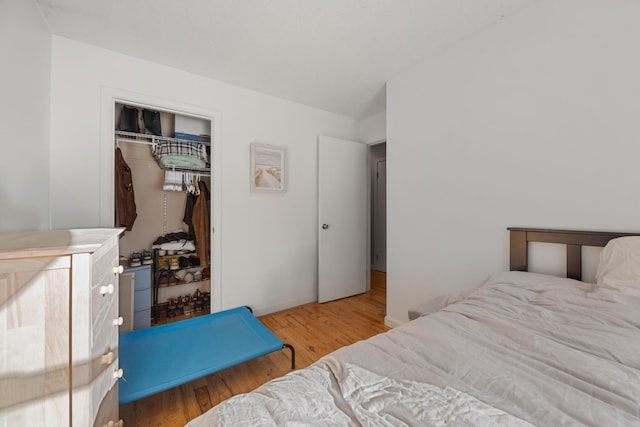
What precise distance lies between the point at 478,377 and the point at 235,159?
2427mm

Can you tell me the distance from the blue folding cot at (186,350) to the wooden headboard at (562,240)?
1650 mm

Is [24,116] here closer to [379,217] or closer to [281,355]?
[281,355]

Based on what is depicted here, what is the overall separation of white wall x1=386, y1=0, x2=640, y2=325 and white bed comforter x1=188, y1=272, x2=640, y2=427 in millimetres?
651

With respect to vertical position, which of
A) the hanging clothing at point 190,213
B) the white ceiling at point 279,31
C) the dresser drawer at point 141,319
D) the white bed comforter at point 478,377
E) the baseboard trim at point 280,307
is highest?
the white ceiling at point 279,31

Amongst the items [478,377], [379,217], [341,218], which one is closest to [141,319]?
[341,218]

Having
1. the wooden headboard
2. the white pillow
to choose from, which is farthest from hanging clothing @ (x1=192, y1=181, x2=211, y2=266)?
the white pillow

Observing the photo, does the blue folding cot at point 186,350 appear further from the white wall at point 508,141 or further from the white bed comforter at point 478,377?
the white wall at point 508,141

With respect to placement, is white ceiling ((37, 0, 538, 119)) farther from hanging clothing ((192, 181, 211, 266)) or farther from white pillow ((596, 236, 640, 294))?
white pillow ((596, 236, 640, 294))

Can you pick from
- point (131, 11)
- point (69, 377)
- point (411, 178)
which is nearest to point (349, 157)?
point (411, 178)

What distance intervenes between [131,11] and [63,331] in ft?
6.18

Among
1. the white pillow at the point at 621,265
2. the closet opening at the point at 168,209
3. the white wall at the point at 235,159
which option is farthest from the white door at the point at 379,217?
the white pillow at the point at 621,265

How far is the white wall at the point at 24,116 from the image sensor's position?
118 centimetres

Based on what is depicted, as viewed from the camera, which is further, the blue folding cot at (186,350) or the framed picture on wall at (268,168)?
the framed picture on wall at (268,168)

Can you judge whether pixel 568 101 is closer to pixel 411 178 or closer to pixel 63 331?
pixel 411 178
